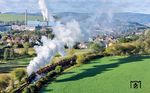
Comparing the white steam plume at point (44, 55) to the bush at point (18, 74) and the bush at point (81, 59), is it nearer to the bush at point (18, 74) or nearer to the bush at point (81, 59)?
the bush at point (18, 74)

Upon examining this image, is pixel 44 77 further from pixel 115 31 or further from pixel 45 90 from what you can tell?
pixel 115 31

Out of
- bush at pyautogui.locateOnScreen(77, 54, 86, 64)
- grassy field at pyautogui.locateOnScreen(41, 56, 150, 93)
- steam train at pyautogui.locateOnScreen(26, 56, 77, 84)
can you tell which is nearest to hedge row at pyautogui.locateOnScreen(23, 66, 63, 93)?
grassy field at pyautogui.locateOnScreen(41, 56, 150, 93)

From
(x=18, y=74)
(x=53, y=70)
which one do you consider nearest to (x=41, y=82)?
(x=18, y=74)

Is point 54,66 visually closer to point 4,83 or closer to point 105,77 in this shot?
point 105,77

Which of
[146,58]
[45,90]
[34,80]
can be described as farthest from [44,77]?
[146,58]

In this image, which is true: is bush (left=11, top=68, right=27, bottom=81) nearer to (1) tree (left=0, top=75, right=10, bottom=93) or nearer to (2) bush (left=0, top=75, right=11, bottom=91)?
(2) bush (left=0, top=75, right=11, bottom=91)

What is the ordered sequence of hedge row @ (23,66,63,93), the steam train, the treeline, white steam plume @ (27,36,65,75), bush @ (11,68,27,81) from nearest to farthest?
hedge row @ (23,66,63,93) → bush @ (11,68,27,81) → the steam train → white steam plume @ (27,36,65,75) → the treeline

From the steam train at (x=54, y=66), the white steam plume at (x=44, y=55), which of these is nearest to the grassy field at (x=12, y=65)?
A: the white steam plume at (x=44, y=55)
